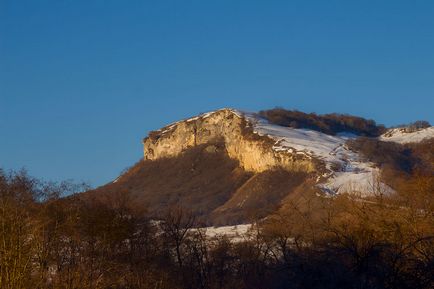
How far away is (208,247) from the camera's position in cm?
5469

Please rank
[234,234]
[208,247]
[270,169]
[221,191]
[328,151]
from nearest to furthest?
1. [208,247]
2. [234,234]
3. [328,151]
4. [270,169]
5. [221,191]

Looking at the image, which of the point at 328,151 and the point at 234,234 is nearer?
the point at 234,234

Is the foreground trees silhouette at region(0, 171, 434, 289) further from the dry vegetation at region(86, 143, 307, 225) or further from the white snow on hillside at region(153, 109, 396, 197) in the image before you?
the dry vegetation at region(86, 143, 307, 225)

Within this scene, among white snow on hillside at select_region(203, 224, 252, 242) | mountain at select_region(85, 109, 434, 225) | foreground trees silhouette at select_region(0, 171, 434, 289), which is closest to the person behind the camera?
foreground trees silhouette at select_region(0, 171, 434, 289)

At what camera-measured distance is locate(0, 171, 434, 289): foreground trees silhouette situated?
1933cm

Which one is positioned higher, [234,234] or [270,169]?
[270,169]

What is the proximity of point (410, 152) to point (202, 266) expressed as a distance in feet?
489

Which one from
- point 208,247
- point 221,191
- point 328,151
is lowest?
point 208,247

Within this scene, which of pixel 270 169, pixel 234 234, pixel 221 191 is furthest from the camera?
pixel 221 191

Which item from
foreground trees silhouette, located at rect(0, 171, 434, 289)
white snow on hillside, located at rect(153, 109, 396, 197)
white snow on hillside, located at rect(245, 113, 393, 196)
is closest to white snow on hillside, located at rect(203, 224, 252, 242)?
foreground trees silhouette, located at rect(0, 171, 434, 289)

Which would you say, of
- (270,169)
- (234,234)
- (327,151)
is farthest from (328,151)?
(234,234)

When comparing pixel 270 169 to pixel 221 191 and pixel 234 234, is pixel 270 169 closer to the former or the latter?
pixel 221 191

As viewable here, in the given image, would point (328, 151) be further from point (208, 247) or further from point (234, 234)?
point (208, 247)

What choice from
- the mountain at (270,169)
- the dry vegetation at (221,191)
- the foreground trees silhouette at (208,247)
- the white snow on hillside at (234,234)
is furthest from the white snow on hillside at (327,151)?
the foreground trees silhouette at (208,247)
